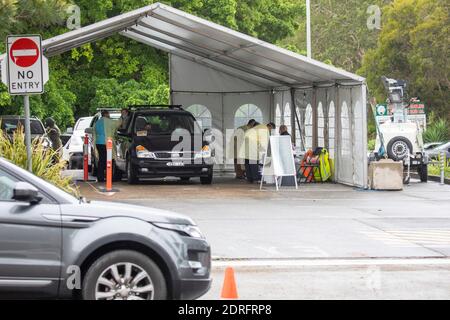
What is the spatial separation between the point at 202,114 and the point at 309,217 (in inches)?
570

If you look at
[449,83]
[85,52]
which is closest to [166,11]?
[85,52]

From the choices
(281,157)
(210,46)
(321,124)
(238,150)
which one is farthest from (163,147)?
(321,124)

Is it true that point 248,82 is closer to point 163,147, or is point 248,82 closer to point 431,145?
point 163,147

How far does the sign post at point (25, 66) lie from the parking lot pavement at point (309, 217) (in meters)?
3.41

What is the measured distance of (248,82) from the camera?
101ft

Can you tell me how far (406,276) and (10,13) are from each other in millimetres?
5716

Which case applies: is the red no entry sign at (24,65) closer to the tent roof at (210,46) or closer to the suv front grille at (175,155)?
the tent roof at (210,46)

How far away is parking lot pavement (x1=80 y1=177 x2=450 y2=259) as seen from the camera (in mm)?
12969

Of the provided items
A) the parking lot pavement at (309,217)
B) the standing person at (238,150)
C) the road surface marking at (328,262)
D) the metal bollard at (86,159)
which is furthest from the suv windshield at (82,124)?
the road surface marking at (328,262)

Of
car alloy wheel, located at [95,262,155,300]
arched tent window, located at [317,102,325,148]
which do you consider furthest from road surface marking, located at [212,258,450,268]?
arched tent window, located at [317,102,325,148]

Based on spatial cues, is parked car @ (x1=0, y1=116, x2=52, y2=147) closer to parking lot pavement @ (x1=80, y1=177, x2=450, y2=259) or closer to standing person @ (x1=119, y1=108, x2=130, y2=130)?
standing person @ (x1=119, y1=108, x2=130, y2=130)

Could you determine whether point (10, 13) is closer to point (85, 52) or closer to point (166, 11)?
point (166, 11)

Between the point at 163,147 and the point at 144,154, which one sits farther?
the point at 163,147

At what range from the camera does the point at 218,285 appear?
1030 centimetres
